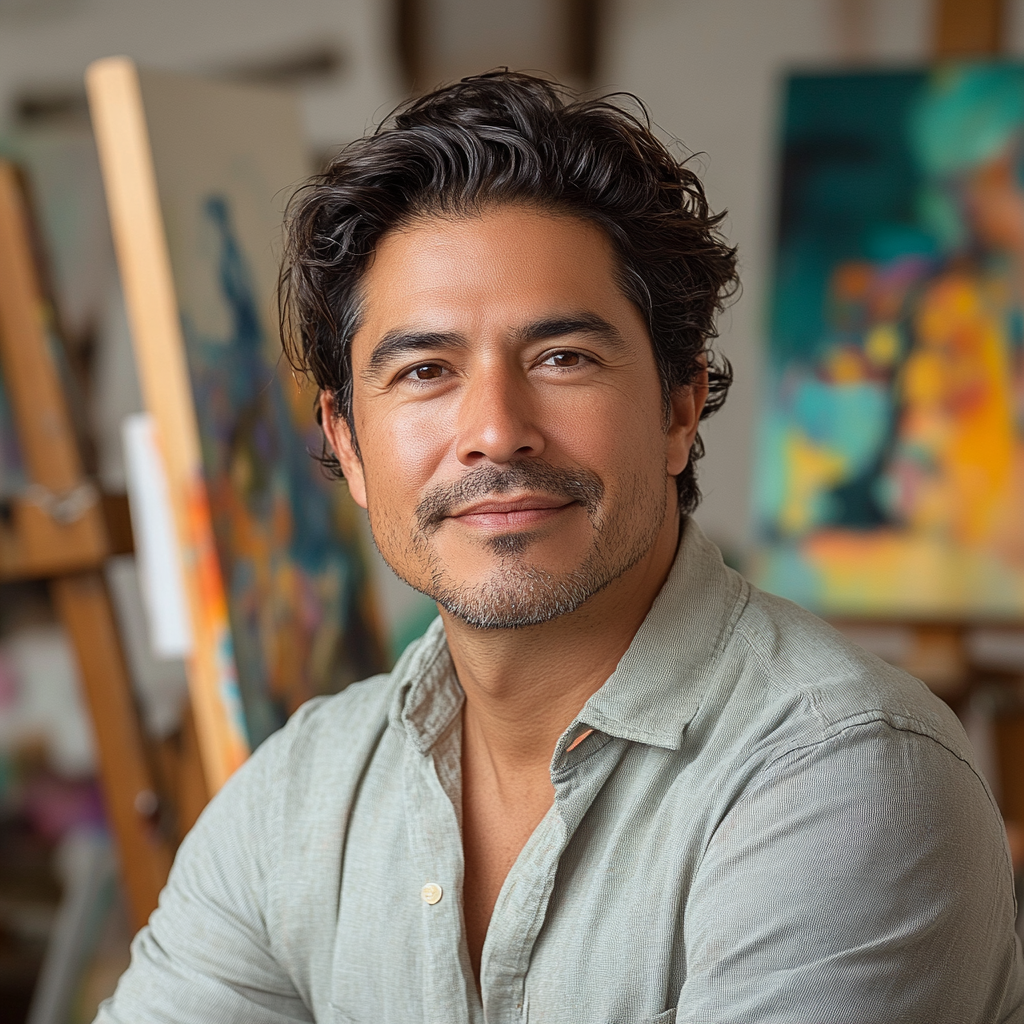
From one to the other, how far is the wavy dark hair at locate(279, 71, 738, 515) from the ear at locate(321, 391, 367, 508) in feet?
0.25

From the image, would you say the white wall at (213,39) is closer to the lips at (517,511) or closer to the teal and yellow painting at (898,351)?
the teal and yellow painting at (898,351)

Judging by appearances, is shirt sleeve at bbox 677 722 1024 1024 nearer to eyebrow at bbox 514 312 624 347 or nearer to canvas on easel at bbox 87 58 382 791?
eyebrow at bbox 514 312 624 347

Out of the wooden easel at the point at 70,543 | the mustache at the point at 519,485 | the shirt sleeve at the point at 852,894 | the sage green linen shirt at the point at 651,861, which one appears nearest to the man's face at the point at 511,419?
the mustache at the point at 519,485

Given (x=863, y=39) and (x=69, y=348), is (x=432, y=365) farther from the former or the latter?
(x=863, y=39)

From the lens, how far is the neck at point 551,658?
136 centimetres

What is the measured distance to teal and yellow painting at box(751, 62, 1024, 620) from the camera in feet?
10.4

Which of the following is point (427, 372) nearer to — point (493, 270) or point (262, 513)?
point (493, 270)

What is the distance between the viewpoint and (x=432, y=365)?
1.33 m

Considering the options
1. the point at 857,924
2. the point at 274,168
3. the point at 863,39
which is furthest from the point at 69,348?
the point at 863,39

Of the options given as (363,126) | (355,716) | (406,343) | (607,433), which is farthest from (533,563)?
(363,126)

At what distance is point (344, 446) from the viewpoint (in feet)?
5.31

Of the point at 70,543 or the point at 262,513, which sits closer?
the point at 262,513

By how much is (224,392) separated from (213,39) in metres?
2.21

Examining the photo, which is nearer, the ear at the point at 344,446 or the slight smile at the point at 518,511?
the slight smile at the point at 518,511
